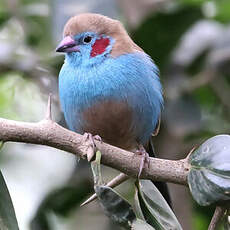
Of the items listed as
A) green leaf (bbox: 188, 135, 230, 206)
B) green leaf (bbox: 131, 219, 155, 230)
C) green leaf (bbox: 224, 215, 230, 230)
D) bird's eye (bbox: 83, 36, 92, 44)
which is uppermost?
green leaf (bbox: 188, 135, 230, 206)

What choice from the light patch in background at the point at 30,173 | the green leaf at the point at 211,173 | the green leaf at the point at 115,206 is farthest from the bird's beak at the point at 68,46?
the green leaf at the point at 115,206

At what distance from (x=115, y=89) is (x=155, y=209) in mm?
1090

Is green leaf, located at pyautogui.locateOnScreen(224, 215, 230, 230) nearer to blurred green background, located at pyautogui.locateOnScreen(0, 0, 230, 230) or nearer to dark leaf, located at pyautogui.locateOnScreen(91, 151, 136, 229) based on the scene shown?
dark leaf, located at pyautogui.locateOnScreen(91, 151, 136, 229)

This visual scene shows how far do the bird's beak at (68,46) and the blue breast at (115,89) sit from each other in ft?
0.28

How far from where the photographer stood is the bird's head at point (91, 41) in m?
3.70

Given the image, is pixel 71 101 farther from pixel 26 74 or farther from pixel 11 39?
pixel 11 39

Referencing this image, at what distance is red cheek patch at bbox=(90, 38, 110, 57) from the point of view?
3719 millimetres

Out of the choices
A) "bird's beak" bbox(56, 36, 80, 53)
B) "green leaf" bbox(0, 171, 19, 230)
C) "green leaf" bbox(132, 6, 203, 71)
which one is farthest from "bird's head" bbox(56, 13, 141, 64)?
"green leaf" bbox(0, 171, 19, 230)

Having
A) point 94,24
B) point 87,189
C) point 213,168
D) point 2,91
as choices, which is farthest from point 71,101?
point 2,91

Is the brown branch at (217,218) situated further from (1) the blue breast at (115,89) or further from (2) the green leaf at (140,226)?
(1) the blue breast at (115,89)

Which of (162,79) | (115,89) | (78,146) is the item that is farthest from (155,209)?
(162,79)

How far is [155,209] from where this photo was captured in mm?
2557

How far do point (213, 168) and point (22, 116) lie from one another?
2.74 metres

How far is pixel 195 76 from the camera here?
4.80m
